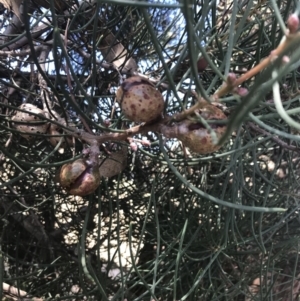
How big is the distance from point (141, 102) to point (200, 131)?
0.05m

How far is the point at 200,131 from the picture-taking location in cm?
33

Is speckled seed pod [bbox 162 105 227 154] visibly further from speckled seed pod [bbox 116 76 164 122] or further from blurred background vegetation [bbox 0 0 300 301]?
blurred background vegetation [bbox 0 0 300 301]

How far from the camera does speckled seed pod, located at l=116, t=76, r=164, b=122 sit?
0.33 m

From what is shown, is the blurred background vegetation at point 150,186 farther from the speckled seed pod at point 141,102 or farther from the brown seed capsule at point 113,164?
the speckled seed pod at point 141,102

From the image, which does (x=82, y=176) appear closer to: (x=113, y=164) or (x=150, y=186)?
(x=113, y=164)

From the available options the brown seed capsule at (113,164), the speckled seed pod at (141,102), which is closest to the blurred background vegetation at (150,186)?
the brown seed capsule at (113,164)

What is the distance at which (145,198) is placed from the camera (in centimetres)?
88

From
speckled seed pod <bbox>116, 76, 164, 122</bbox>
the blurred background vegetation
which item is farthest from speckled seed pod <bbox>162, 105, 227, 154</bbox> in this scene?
the blurred background vegetation

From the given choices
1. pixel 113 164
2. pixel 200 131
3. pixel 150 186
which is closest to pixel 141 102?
pixel 200 131

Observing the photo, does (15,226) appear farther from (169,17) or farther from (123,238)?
(169,17)

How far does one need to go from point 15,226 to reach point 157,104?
76cm

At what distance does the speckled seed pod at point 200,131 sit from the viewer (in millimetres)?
329

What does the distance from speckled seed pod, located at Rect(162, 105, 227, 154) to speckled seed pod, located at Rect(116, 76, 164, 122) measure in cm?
2

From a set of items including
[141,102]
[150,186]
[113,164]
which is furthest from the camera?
[150,186]
